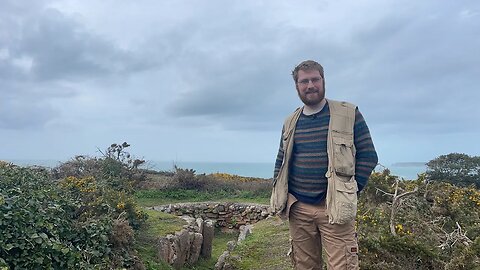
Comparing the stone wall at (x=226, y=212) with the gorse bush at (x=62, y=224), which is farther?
the stone wall at (x=226, y=212)

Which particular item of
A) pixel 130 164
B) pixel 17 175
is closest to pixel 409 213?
pixel 17 175

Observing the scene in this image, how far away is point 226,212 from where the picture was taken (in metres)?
12.4

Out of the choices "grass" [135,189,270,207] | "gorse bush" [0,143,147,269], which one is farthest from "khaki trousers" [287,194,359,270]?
"grass" [135,189,270,207]

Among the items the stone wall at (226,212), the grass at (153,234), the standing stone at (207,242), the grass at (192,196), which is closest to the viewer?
the grass at (153,234)

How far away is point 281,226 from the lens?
9.35 m

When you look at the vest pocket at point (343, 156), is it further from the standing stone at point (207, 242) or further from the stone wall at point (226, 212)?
the stone wall at point (226, 212)

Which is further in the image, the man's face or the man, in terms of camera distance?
the man's face

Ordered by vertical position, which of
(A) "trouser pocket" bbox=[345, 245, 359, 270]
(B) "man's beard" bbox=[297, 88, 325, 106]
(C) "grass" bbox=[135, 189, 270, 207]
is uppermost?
(B) "man's beard" bbox=[297, 88, 325, 106]

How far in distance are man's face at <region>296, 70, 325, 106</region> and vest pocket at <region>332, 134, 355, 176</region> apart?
1.15ft

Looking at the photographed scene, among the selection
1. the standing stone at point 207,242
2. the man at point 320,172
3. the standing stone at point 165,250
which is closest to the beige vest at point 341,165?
the man at point 320,172

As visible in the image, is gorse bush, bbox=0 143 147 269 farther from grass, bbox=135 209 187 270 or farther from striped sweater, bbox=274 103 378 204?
striped sweater, bbox=274 103 378 204

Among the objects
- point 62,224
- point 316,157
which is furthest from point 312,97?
point 62,224

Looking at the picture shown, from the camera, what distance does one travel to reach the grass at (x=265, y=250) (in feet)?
21.1

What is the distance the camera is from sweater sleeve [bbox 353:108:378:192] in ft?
11.0
